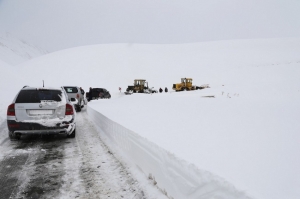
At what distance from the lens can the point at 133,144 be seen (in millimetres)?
5168

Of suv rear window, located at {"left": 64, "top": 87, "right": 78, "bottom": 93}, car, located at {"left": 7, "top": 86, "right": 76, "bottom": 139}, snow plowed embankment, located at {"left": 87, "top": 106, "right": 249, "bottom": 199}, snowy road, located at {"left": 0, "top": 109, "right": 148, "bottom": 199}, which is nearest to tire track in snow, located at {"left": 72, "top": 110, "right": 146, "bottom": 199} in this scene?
snowy road, located at {"left": 0, "top": 109, "right": 148, "bottom": 199}

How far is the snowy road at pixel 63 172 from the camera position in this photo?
3.68 meters

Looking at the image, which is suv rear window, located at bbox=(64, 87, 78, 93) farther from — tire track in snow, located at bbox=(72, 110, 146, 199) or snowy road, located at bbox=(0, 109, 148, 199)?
tire track in snow, located at bbox=(72, 110, 146, 199)

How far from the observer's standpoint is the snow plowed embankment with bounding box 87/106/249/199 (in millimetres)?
2324

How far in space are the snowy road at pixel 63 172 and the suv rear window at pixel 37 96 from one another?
1.21 metres

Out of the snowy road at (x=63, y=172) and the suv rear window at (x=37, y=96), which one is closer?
the snowy road at (x=63, y=172)

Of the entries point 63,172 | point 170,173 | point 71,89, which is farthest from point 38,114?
point 71,89

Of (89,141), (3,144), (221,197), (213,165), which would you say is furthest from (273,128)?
(3,144)

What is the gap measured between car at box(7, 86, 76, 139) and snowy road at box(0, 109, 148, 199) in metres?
0.42

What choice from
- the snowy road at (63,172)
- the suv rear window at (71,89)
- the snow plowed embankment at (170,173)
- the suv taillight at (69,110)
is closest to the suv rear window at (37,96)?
the suv taillight at (69,110)

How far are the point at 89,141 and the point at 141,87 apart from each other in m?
27.4

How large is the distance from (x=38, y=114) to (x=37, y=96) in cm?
57

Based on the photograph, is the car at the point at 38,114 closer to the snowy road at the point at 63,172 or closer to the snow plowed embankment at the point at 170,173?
the snowy road at the point at 63,172

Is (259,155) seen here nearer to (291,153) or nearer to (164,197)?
(291,153)
